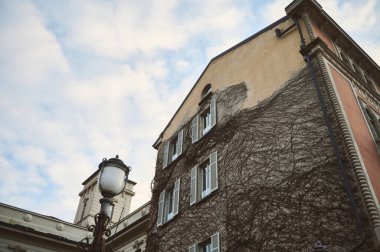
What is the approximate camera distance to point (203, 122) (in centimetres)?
1527

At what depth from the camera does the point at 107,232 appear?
529 centimetres

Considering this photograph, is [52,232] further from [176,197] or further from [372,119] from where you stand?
[372,119]

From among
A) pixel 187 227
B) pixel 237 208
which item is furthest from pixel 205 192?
pixel 237 208

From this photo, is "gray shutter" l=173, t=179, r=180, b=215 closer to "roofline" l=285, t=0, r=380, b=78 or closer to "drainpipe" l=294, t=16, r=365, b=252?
"drainpipe" l=294, t=16, r=365, b=252

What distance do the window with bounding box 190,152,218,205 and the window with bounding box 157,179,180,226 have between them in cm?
117

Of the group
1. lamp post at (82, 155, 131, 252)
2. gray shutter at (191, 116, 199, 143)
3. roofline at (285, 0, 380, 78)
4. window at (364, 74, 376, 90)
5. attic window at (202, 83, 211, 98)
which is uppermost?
attic window at (202, 83, 211, 98)

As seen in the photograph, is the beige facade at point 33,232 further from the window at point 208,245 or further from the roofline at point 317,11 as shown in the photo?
the roofline at point 317,11

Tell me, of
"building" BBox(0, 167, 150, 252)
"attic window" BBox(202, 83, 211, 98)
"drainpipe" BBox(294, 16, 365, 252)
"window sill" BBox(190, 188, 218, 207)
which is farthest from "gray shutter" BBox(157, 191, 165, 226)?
"drainpipe" BBox(294, 16, 365, 252)

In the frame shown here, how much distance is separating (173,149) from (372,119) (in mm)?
9180

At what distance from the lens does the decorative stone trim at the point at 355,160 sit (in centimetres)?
689

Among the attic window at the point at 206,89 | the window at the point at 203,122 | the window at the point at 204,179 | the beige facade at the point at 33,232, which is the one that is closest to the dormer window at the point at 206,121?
the window at the point at 203,122

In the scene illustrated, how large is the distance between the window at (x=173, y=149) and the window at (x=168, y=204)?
1592mm

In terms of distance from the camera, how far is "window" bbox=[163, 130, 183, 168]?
16016 millimetres

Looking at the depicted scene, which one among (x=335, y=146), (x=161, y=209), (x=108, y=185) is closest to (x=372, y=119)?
(x=335, y=146)
